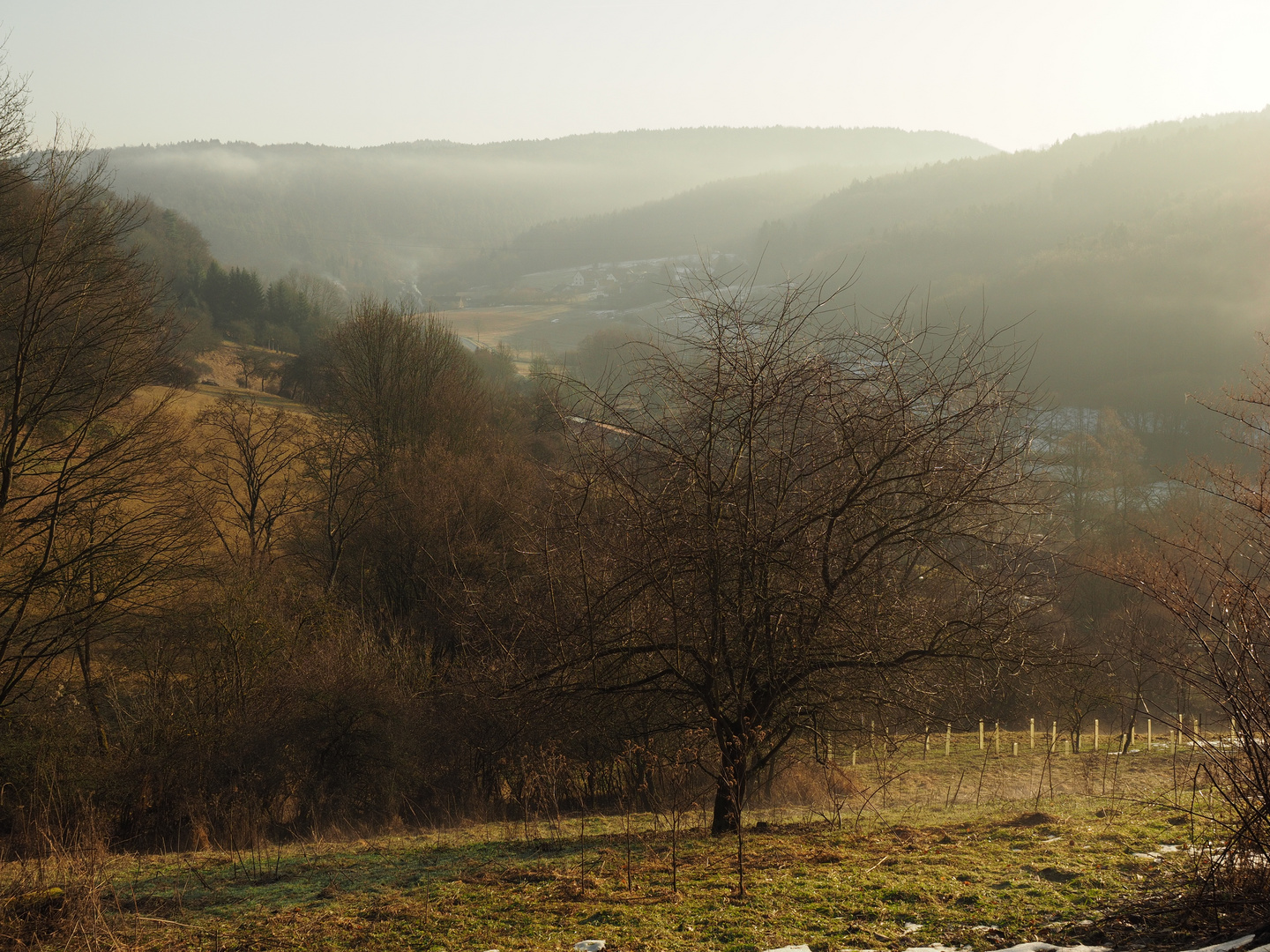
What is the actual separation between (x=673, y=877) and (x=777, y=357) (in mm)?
4426

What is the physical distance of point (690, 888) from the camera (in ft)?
19.7

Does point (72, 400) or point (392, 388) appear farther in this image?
point (392, 388)

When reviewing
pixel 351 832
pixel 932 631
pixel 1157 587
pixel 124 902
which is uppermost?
pixel 1157 587

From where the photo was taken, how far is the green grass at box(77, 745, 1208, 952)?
5.02m


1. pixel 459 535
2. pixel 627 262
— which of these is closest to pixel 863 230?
pixel 627 262

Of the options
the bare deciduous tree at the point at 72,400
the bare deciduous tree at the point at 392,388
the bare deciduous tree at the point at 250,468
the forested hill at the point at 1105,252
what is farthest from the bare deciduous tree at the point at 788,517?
the bare deciduous tree at the point at 392,388

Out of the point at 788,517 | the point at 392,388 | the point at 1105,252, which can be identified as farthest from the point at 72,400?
the point at 1105,252

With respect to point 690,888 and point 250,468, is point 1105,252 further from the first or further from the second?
point 690,888

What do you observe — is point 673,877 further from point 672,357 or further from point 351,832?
point 351,832

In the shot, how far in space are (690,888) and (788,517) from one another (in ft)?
10.3

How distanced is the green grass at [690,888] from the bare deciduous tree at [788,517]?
126cm

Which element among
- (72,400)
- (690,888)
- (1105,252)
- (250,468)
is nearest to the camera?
(690,888)

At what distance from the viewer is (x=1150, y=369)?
57.9 metres

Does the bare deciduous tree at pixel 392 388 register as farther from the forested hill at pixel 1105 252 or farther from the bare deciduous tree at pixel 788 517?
the bare deciduous tree at pixel 788 517
